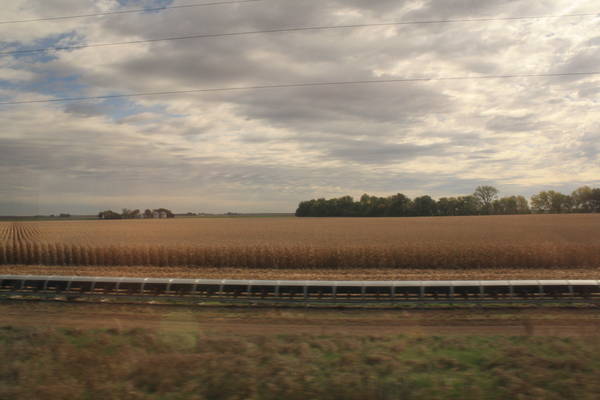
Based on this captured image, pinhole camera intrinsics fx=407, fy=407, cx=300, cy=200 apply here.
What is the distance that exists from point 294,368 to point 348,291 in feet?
29.4

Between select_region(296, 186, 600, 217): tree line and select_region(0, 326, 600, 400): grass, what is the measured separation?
3245 inches

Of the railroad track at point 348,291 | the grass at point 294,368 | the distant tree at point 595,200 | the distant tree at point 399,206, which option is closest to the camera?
the grass at point 294,368

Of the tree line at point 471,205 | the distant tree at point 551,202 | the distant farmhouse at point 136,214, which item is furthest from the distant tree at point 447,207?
the distant farmhouse at point 136,214

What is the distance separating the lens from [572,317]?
492 inches

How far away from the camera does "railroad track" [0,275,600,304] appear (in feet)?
49.1

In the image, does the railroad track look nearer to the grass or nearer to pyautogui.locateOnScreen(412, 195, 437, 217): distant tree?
the grass

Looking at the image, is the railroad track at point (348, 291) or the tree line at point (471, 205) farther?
the tree line at point (471, 205)

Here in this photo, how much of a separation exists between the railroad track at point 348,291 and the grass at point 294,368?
6.26 m

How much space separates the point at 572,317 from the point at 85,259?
2721 centimetres

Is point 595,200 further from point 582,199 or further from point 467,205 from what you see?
point 467,205

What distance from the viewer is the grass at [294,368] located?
549cm

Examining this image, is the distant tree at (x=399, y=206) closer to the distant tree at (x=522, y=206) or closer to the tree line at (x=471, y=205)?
the tree line at (x=471, y=205)

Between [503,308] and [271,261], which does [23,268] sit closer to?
[271,261]

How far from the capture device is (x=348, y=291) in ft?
50.1
